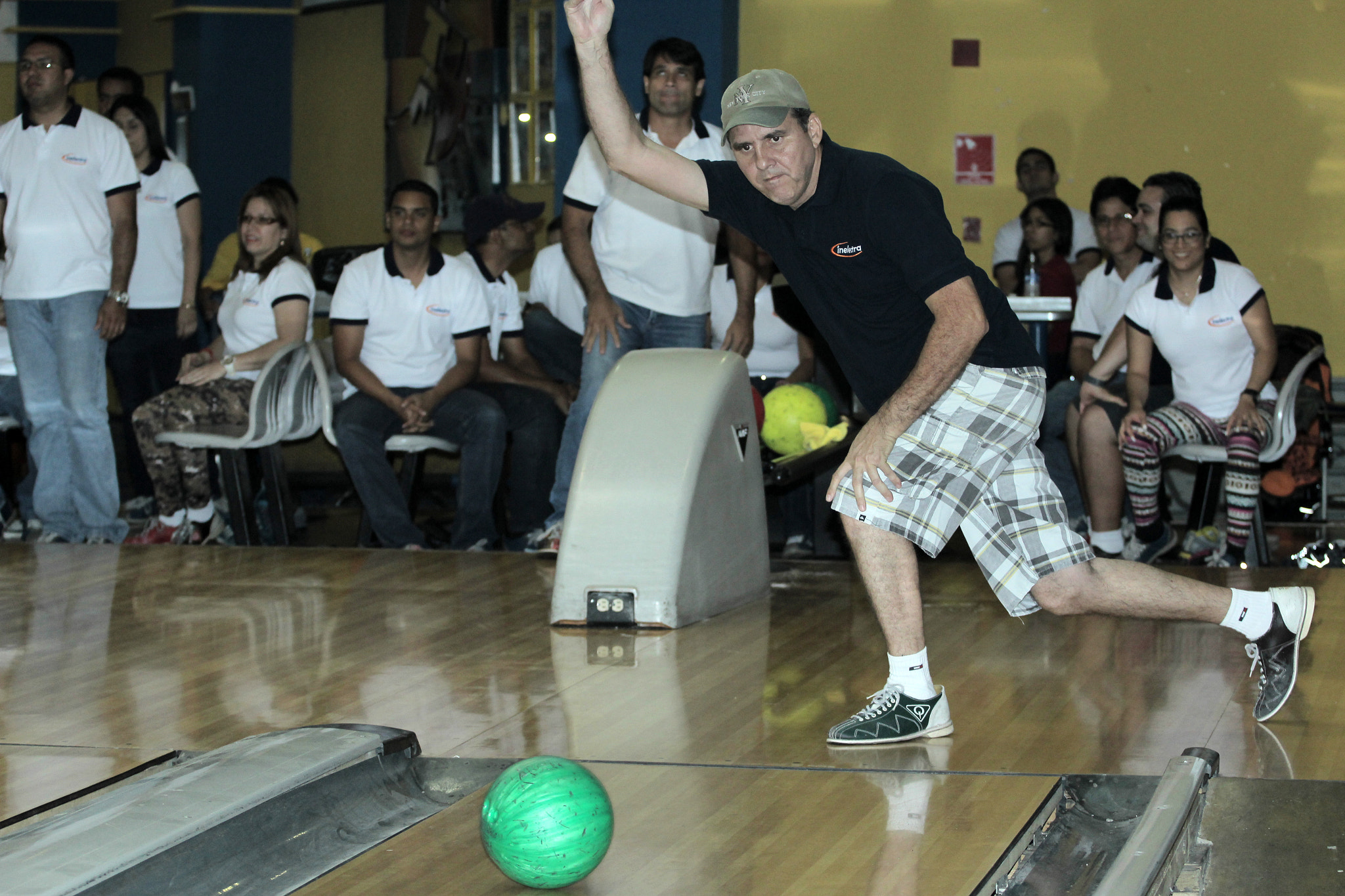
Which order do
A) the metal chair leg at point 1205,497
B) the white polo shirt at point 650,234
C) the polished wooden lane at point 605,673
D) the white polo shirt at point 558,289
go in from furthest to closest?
1. the white polo shirt at point 558,289
2. the metal chair leg at point 1205,497
3. the white polo shirt at point 650,234
4. the polished wooden lane at point 605,673

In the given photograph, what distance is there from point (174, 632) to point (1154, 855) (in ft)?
7.16

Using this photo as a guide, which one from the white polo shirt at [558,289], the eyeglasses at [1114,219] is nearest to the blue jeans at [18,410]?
the white polo shirt at [558,289]

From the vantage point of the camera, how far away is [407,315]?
4.39 metres

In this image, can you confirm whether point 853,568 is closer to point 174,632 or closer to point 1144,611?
point 1144,611

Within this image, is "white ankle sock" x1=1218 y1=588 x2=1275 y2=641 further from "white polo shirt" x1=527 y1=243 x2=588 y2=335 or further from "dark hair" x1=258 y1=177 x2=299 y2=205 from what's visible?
"dark hair" x1=258 y1=177 x2=299 y2=205

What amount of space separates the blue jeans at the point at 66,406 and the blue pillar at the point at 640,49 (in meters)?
1.87

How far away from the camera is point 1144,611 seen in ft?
7.74

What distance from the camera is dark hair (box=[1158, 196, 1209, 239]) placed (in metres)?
3.85

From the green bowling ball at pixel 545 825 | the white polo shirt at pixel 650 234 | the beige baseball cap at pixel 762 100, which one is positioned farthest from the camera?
the white polo shirt at pixel 650 234

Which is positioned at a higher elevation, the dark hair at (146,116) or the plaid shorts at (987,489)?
the dark hair at (146,116)

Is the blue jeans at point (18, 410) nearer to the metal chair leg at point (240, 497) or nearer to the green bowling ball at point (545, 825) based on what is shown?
the metal chair leg at point (240, 497)

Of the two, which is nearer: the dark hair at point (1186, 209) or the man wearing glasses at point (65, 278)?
the dark hair at point (1186, 209)

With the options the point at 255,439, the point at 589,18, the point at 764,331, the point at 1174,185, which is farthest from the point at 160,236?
the point at 1174,185

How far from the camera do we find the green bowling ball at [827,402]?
4.07m
